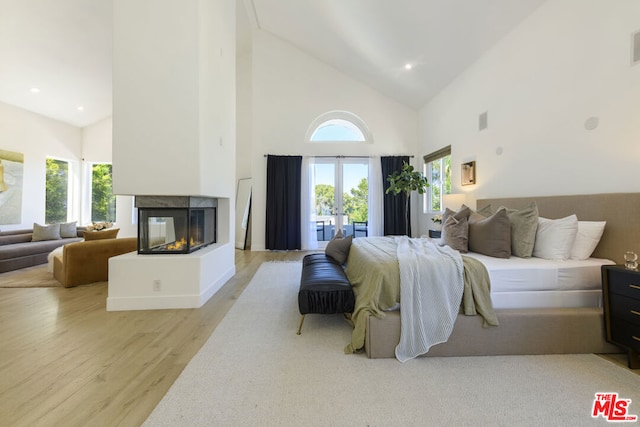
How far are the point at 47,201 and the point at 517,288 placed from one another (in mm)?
9006

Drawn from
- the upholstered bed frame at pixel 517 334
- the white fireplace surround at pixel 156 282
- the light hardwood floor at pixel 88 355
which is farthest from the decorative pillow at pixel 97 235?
the upholstered bed frame at pixel 517 334

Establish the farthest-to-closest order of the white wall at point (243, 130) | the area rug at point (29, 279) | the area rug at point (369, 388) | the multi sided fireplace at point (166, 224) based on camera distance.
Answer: the white wall at point (243, 130) → the area rug at point (29, 279) → the multi sided fireplace at point (166, 224) → the area rug at point (369, 388)

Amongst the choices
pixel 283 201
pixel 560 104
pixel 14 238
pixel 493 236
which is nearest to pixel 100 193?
pixel 14 238

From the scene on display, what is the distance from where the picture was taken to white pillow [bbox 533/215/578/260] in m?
2.29

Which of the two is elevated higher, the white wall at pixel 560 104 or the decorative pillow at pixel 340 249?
the white wall at pixel 560 104

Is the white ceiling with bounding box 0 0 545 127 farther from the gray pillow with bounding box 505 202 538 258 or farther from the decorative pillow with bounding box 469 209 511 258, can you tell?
the decorative pillow with bounding box 469 209 511 258

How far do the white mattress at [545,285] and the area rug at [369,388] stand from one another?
1.26ft

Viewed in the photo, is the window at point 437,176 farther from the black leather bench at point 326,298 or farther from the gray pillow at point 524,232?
the black leather bench at point 326,298

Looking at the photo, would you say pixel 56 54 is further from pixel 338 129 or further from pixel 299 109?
pixel 338 129

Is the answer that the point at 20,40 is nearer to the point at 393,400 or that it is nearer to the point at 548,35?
the point at 393,400

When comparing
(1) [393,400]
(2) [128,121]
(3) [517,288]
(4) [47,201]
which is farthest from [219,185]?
(4) [47,201]

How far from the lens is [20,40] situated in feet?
13.4

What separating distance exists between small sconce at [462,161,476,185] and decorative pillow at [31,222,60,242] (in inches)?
315

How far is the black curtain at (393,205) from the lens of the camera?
247 inches
